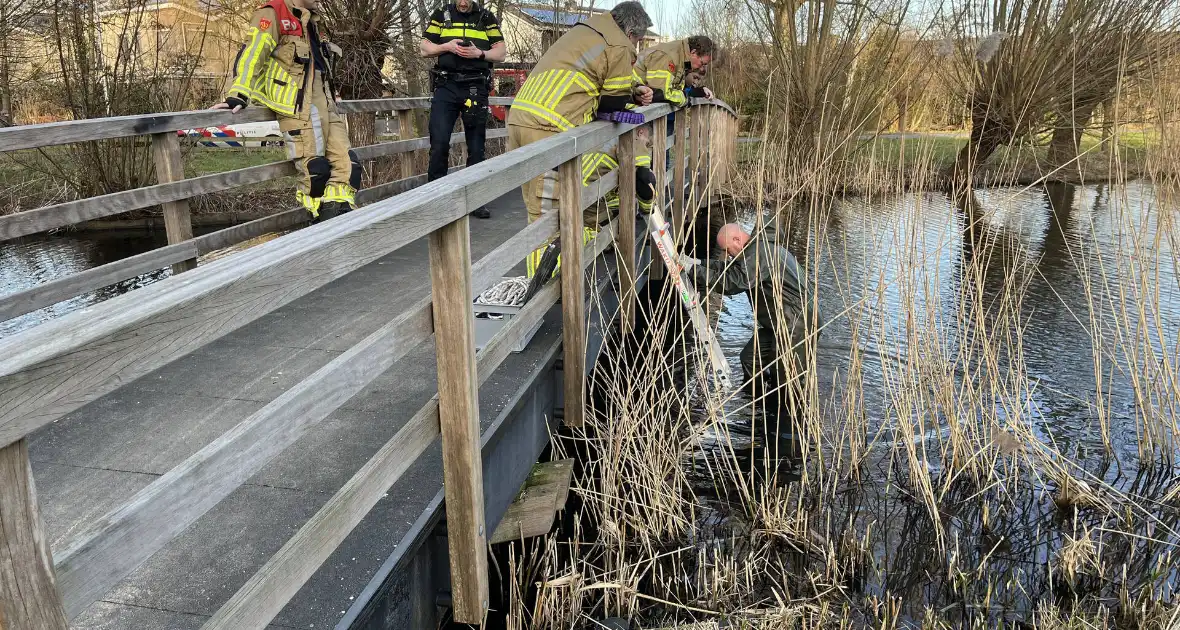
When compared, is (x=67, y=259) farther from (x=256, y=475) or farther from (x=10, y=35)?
Result: (x=256, y=475)

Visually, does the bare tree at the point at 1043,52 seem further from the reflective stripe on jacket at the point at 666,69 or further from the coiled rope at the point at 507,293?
the coiled rope at the point at 507,293

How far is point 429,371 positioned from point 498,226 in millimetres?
3377

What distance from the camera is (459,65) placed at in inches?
238

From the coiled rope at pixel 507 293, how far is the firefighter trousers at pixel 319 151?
5.55ft

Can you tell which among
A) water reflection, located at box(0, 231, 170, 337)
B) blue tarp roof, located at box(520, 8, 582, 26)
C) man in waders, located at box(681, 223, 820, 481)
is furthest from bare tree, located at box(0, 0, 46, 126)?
man in waders, located at box(681, 223, 820, 481)

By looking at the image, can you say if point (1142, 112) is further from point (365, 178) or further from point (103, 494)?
point (365, 178)

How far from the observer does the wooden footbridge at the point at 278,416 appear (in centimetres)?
113

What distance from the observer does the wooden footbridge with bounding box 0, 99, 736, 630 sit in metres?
1.13

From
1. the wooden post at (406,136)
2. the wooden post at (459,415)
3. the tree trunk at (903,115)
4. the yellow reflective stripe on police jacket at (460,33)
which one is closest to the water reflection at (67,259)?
the wooden post at (406,136)

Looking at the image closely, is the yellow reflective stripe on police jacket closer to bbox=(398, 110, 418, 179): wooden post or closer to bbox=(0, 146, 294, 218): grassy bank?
bbox=(398, 110, 418, 179): wooden post

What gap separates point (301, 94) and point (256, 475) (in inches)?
123

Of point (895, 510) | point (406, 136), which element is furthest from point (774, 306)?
point (406, 136)

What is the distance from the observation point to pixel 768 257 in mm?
4281

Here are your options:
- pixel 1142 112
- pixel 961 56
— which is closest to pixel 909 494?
pixel 1142 112
